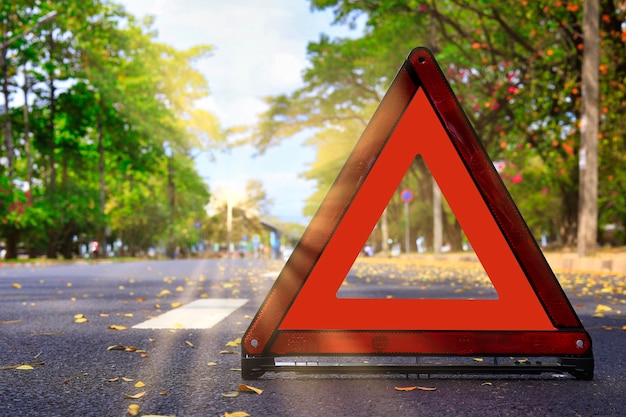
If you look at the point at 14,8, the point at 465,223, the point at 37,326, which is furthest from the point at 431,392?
the point at 14,8

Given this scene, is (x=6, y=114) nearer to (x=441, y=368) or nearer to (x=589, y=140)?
(x=589, y=140)

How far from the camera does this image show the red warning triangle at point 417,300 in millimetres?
3551

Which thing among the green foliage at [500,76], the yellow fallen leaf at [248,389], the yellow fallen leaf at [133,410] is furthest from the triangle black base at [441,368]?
the green foliage at [500,76]

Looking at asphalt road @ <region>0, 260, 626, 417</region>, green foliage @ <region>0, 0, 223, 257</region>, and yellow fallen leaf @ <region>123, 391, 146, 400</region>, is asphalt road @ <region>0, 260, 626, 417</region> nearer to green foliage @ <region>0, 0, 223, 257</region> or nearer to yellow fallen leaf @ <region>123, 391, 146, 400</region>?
yellow fallen leaf @ <region>123, 391, 146, 400</region>

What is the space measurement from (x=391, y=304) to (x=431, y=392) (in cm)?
46

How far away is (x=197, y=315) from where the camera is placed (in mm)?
6941

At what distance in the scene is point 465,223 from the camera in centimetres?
365

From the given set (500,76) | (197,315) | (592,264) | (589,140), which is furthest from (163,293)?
(500,76)

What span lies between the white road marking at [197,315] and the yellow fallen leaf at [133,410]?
2.93 m

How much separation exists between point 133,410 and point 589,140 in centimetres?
1567

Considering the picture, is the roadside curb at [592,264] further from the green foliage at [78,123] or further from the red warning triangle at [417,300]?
the green foliage at [78,123]

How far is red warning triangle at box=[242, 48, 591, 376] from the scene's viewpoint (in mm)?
3551

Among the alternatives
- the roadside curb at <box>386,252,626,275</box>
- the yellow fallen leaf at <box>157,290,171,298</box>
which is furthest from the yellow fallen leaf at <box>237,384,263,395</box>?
the roadside curb at <box>386,252,626,275</box>

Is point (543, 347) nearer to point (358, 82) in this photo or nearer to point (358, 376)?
point (358, 376)
